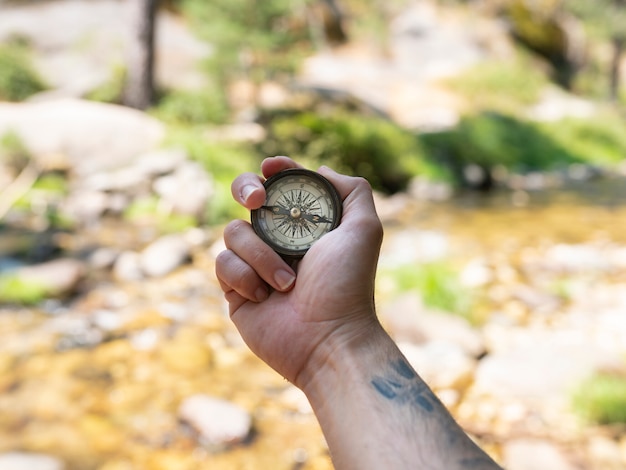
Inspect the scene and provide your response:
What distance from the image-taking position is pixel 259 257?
178 cm

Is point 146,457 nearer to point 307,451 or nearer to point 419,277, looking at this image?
point 307,451

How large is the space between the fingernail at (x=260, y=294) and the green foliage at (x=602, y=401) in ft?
8.44

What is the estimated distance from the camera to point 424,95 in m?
21.6

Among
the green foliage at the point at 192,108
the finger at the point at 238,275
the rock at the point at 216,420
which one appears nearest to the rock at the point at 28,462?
the rock at the point at 216,420

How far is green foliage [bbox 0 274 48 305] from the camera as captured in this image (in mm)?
5000

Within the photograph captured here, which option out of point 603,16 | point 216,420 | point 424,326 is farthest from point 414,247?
point 603,16

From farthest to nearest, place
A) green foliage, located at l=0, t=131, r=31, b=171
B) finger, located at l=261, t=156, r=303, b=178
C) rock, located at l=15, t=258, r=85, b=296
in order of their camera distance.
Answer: green foliage, located at l=0, t=131, r=31, b=171 → rock, located at l=15, t=258, r=85, b=296 → finger, located at l=261, t=156, r=303, b=178

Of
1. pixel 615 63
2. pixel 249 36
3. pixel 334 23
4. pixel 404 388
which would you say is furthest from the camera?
pixel 334 23

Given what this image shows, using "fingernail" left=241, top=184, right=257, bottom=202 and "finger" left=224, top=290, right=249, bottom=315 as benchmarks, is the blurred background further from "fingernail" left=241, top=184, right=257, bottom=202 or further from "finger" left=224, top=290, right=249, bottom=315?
"fingernail" left=241, top=184, right=257, bottom=202

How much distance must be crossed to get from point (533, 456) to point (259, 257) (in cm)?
229

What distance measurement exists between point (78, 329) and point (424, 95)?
19532 millimetres

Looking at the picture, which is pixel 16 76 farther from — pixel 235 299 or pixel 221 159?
pixel 235 299

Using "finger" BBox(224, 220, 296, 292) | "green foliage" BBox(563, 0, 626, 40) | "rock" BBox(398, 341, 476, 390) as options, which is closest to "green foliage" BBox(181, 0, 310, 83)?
"rock" BBox(398, 341, 476, 390)

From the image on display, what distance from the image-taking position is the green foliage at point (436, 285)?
15.7ft
